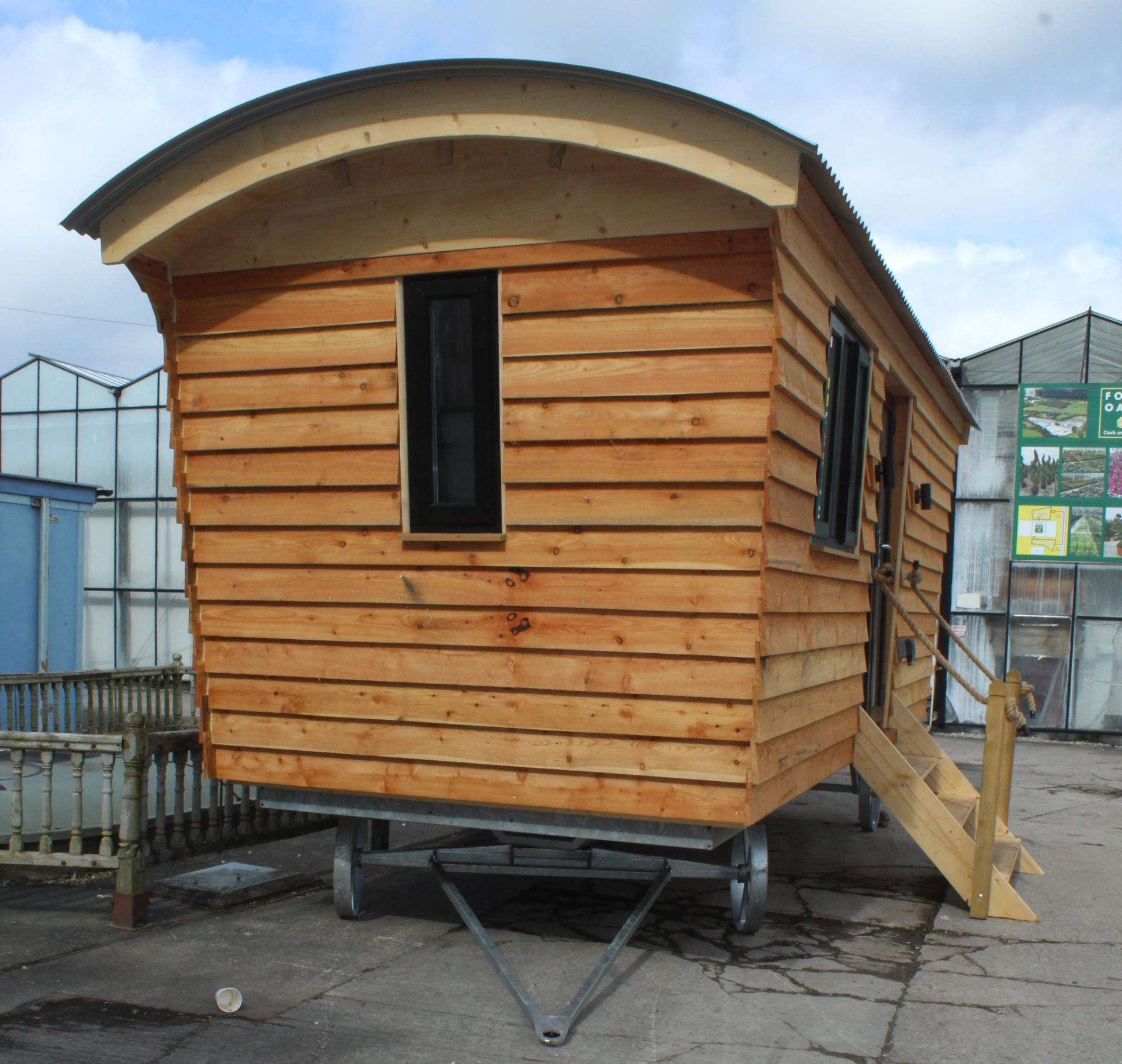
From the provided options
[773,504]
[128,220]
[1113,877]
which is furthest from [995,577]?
[128,220]

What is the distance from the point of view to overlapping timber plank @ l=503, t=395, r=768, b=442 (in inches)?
203

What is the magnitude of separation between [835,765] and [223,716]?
11.6 feet

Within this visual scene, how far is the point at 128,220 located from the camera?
19.0 feet

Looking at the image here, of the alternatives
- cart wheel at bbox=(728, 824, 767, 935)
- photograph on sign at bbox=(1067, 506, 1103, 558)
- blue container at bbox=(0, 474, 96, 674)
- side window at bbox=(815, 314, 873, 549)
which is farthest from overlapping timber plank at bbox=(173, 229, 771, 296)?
photograph on sign at bbox=(1067, 506, 1103, 558)

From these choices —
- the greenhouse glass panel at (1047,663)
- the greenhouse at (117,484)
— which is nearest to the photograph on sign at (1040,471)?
the greenhouse glass panel at (1047,663)

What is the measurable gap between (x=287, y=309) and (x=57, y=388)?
18561 mm

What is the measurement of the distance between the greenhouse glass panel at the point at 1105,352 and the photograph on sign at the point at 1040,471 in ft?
4.49

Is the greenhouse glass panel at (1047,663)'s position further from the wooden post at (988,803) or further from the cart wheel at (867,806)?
the wooden post at (988,803)

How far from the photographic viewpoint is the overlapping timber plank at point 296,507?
5.75 metres

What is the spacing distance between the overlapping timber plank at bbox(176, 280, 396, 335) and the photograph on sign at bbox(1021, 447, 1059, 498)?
15.4 m

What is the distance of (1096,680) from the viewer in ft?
59.6

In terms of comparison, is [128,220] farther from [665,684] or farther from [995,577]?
[995,577]

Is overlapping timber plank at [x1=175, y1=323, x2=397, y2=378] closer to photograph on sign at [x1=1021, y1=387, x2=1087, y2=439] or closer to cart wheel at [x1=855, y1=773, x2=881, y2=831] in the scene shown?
cart wheel at [x1=855, y1=773, x2=881, y2=831]

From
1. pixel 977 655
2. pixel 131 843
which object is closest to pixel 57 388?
pixel 977 655
